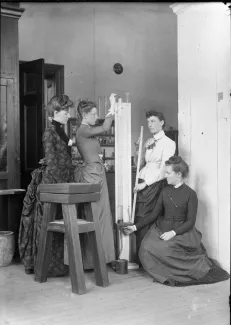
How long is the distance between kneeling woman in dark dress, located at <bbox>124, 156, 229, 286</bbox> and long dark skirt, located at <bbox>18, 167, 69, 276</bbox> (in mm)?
752

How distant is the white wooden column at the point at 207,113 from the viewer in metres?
3.54

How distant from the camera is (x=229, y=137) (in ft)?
11.4

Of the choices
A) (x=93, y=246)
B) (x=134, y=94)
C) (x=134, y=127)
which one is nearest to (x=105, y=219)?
(x=93, y=246)

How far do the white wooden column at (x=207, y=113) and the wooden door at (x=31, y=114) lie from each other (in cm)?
215

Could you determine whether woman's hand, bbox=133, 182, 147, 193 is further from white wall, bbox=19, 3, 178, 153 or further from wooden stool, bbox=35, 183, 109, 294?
white wall, bbox=19, 3, 178, 153

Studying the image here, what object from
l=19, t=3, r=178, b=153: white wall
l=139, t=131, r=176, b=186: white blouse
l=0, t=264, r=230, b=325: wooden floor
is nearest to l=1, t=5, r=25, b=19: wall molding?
l=19, t=3, r=178, b=153: white wall

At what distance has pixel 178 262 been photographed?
3473 mm

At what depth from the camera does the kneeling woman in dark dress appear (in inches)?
136

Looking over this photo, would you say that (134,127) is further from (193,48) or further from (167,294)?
(167,294)

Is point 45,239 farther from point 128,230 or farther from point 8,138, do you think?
point 8,138

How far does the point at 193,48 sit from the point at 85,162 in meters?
1.45

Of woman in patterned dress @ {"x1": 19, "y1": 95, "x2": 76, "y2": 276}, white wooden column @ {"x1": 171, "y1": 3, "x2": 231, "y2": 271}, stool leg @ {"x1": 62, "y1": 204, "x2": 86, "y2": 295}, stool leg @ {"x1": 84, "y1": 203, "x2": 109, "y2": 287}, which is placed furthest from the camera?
woman in patterned dress @ {"x1": 19, "y1": 95, "x2": 76, "y2": 276}

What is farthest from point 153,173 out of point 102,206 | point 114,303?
point 114,303

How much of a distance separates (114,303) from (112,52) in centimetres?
566
